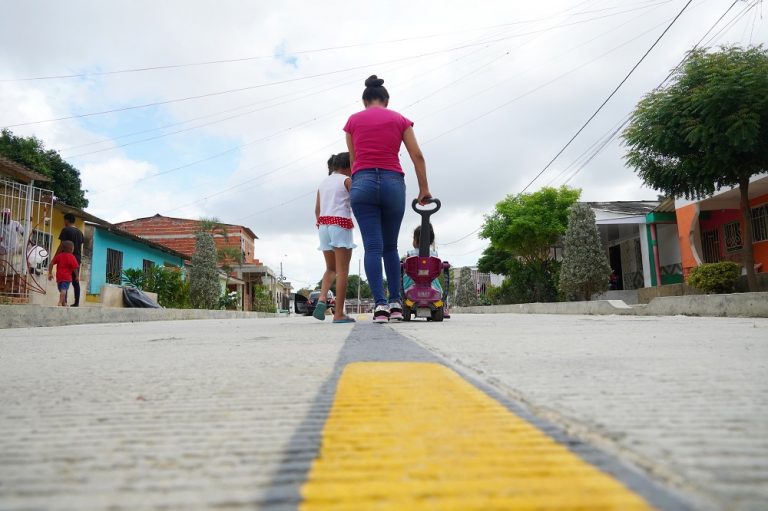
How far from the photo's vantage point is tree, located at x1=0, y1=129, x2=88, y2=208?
27667mm

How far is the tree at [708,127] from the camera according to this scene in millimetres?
9000

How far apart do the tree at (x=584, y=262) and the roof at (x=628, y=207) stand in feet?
15.2

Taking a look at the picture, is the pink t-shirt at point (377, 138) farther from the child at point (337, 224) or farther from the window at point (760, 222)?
the window at point (760, 222)

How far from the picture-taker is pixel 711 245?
19203 millimetres

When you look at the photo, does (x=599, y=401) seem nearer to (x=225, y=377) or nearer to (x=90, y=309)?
(x=225, y=377)

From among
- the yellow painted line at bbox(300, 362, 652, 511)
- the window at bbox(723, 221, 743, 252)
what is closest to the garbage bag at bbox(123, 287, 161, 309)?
the yellow painted line at bbox(300, 362, 652, 511)

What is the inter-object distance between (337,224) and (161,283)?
1348 cm

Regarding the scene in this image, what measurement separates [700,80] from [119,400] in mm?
11115

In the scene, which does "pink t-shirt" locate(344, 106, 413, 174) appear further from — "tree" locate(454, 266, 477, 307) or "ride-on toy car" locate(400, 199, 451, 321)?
"tree" locate(454, 266, 477, 307)

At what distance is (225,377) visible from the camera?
170 cm

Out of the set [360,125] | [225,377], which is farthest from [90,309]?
[225,377]

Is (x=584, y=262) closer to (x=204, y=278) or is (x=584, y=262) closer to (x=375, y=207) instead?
(x=375, y=207)

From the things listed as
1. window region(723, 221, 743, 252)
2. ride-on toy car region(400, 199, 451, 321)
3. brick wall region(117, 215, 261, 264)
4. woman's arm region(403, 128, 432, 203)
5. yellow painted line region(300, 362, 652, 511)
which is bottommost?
yellow painted line region(300, 362, 652, 511)

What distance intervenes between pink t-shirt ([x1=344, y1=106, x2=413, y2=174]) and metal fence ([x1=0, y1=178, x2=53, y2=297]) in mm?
6699
